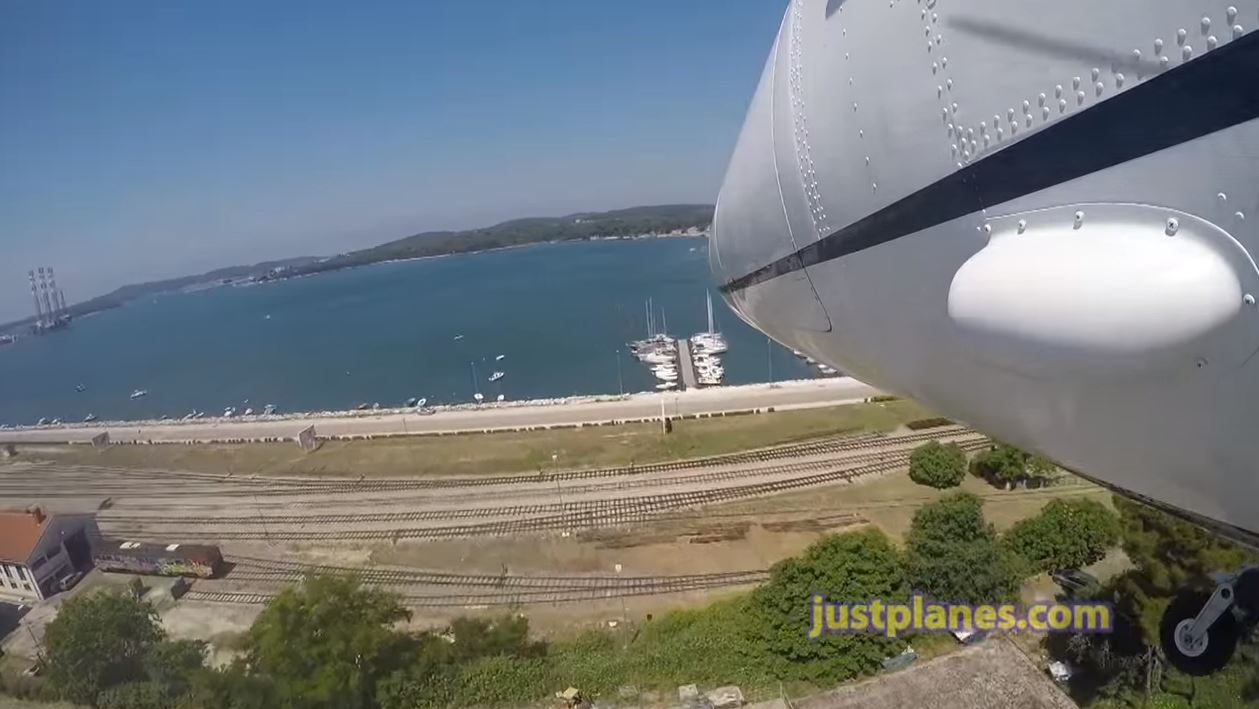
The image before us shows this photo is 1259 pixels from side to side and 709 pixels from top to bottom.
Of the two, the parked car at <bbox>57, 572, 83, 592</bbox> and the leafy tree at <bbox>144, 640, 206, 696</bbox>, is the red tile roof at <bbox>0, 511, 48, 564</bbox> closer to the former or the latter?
the parked car at <bbox>57, 572, 83, 592</bbox>

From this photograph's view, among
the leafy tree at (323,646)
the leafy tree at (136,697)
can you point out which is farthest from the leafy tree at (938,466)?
the leafy tree at (136,697)

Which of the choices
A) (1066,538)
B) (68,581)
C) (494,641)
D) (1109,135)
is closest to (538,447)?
(494,641)

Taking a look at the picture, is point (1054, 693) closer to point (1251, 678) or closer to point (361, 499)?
point (1251, 678)

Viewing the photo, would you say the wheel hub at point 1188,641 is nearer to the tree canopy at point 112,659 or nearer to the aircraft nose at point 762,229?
the aircraft nose at point 762,229

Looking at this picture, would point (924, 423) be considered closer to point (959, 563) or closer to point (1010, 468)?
point (1010, 468)

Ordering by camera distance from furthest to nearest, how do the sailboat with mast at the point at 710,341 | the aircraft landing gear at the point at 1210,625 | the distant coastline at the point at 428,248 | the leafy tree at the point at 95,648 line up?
the distant coastline at the point at 428,248, the sailboat with mast at the point at 710,341, the leafy tree at the point at 95,648, the aircraft landing gear at the point at 1210,625

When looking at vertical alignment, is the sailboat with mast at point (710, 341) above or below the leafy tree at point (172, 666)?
below
